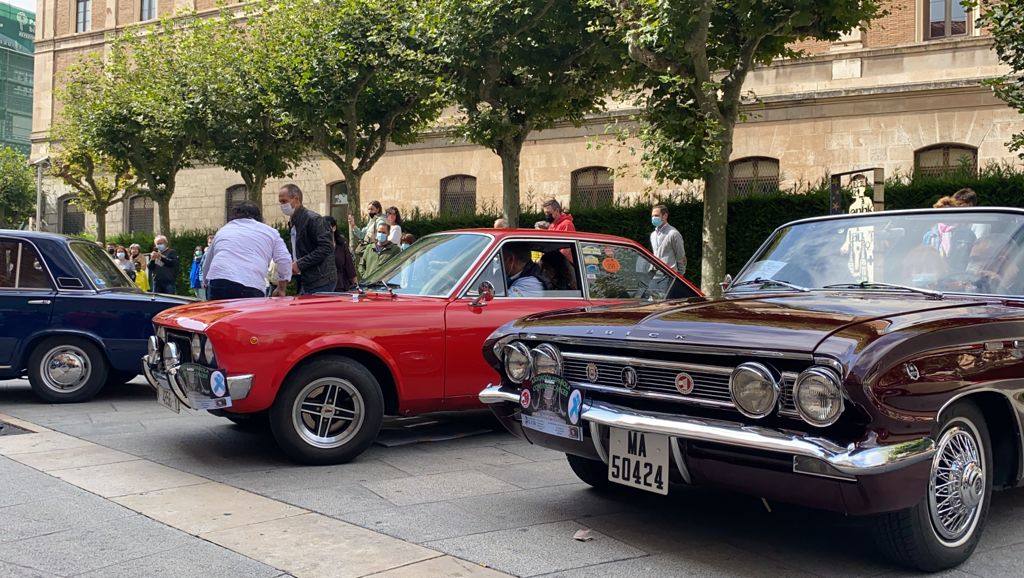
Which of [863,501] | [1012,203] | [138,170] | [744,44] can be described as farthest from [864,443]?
[138,170]

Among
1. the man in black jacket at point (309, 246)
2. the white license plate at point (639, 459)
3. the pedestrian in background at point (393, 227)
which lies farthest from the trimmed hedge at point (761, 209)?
the white license plate at point (639, 459)

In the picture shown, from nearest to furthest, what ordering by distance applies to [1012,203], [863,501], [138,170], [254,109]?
[863,501]
[1012,203]
[254,109]
[138,170]

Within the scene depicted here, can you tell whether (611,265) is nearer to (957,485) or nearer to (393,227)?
(957,485)

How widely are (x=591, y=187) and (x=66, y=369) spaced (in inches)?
728

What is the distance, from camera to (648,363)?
13.7 ft

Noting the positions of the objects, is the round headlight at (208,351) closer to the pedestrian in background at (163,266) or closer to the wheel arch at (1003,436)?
the wheel arch at (1003,436)

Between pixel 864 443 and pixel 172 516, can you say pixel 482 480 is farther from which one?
pixel 864 443

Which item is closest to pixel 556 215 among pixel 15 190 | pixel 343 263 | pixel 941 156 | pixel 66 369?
pixel 343 263

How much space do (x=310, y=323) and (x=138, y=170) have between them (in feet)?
81.7

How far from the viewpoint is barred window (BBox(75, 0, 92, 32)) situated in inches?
1561

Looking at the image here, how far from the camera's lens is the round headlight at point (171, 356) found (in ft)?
20.4

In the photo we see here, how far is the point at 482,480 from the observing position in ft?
19.0

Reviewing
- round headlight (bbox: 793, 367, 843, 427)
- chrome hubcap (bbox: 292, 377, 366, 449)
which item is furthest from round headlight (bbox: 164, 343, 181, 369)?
round headlight (bbox: 793, 367, 843, 427)

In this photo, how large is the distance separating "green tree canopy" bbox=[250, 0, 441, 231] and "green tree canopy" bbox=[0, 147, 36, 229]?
29449mm
